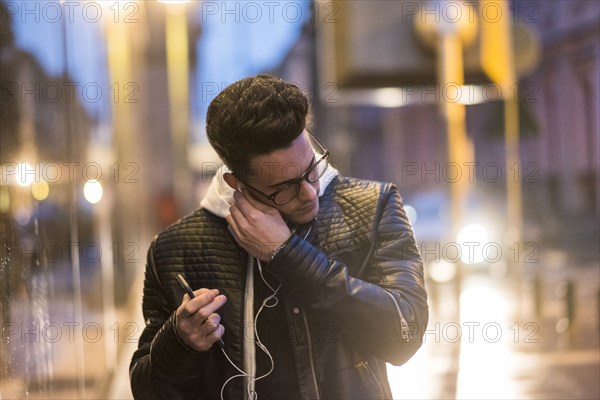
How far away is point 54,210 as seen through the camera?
3.99 meters

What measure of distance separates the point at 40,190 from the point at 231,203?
1686 millimetres

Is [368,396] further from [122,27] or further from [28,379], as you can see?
[122,27]

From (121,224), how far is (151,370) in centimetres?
746

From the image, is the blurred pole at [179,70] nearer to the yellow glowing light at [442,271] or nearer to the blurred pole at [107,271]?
the yellow glowing light at [442,271]

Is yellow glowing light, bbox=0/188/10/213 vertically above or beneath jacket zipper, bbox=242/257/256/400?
above

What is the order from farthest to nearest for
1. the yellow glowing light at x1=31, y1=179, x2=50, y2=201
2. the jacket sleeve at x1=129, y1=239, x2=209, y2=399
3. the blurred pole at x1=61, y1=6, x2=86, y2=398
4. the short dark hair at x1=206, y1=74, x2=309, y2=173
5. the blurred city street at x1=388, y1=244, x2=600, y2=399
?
the blurred city street at x1=388, y1=244, x2=600, y2=399, the blurred pole at x1=61, y1=6, x2=86, y2=398, the yellow glowing light at x1=31, y1=179, x2=50, y2=201, the jacket sleeve at x1=129, y1=239, x2=209, y2=399, the short dark hair at x1=206, y1=74, x2=309, y2=173

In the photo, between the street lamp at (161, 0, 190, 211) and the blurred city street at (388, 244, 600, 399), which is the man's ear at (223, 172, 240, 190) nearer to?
the blurred city street at (388, 244, 600, 399)

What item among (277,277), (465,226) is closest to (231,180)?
(277,277)

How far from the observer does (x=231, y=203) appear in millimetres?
2139

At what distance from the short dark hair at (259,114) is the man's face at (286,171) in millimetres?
21

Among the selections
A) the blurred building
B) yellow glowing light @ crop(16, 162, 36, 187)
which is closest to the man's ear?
yellow glowing light @ crop(16, 162, 36, 187)

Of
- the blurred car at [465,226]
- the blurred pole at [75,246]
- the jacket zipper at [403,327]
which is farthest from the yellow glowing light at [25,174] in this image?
the blurred car at [465,226]

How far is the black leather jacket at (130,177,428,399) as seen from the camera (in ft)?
6.47

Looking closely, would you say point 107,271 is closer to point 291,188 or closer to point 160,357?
point 160,357
